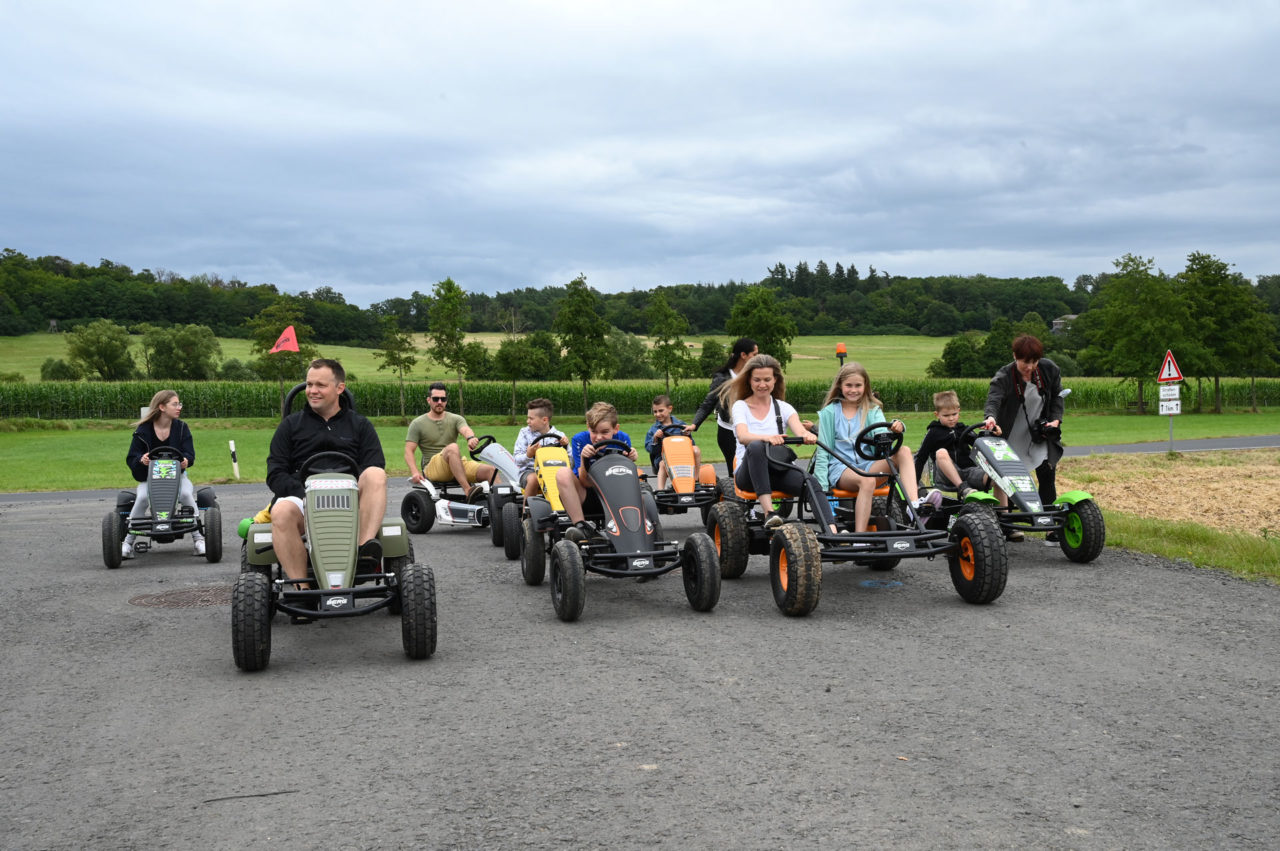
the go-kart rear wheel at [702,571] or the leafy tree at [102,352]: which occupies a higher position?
the leafy tree at [102,352]

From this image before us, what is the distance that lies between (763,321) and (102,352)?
56.1m

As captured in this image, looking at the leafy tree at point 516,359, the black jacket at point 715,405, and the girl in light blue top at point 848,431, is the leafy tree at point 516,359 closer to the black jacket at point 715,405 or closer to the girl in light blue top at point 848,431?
the black jacket at point 715,405

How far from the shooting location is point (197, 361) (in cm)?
8319

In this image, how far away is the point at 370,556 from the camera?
265 inches

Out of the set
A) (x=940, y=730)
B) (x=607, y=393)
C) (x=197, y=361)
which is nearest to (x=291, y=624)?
(x=940, y=730)

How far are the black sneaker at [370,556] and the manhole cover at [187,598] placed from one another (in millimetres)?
1774

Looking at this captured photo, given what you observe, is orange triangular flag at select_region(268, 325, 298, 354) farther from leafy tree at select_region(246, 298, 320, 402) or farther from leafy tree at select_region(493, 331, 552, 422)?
leafy tree at select_region(246, 298, 320, 402)

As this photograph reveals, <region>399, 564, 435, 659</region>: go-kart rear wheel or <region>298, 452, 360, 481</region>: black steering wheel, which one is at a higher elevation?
<region>298, 452, 360, 481</region>: black steering wheel

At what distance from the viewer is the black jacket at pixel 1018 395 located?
10.4 meters

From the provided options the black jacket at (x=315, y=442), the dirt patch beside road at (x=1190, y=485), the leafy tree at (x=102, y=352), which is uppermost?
the leafy tree at (x=102, y=352)

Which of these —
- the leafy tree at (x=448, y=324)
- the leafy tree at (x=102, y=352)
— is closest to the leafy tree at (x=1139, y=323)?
the leafy tree at (x=448, y=324)

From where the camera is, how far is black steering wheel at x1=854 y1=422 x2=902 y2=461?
8.24 m

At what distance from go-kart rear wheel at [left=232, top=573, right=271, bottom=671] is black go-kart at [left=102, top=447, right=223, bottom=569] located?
5009mm

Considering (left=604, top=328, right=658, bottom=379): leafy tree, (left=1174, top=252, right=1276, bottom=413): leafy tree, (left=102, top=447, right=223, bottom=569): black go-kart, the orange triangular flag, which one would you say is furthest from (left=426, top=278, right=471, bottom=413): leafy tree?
(left=102, top=447, right=223, bottom=569): black go-kart
